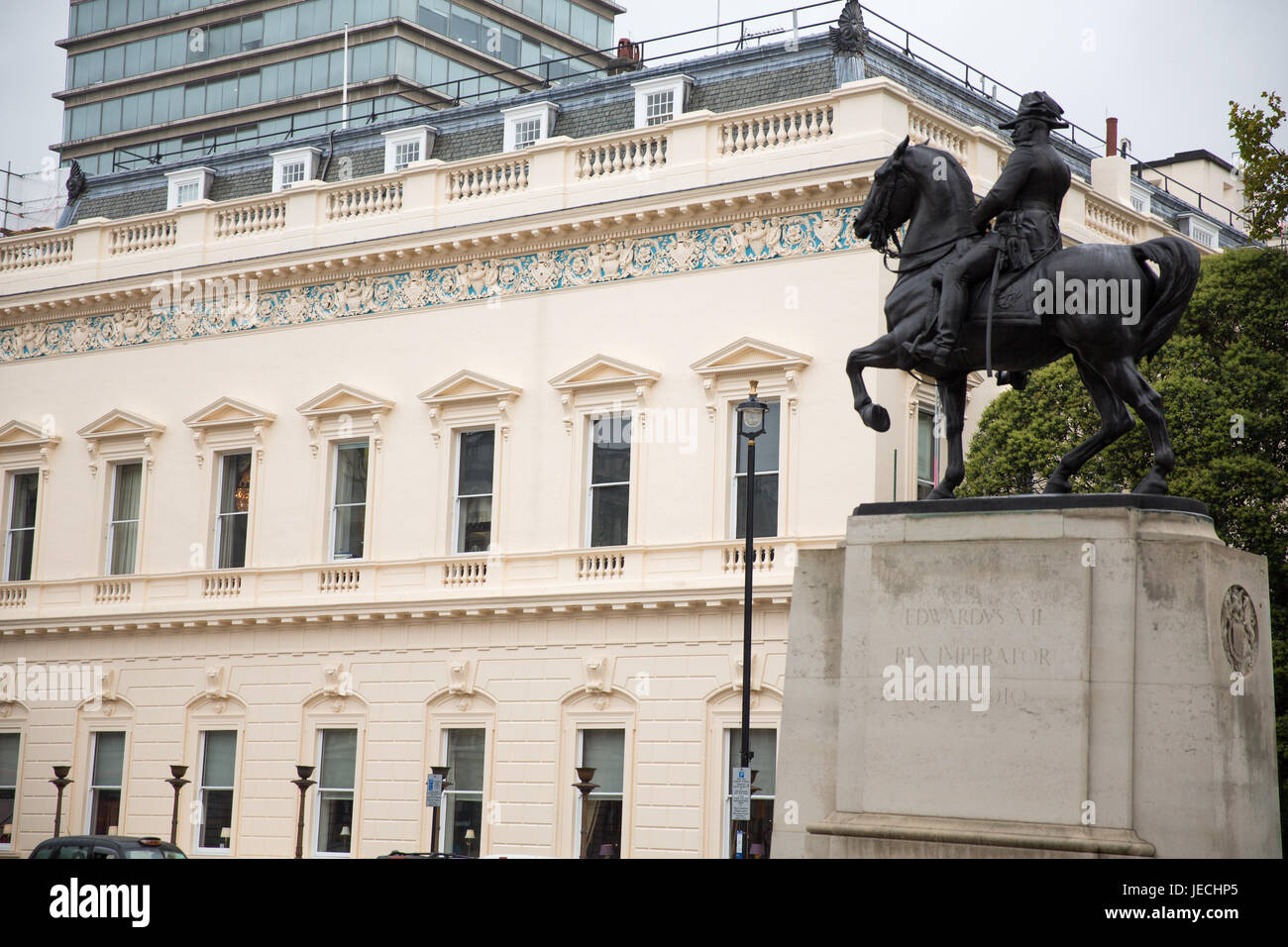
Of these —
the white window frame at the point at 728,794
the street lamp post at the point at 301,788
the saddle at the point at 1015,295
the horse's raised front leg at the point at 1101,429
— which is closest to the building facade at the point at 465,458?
the white window frame at the point at 728,794

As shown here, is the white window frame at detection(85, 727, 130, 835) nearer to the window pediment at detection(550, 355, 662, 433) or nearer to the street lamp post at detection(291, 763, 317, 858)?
the street lamp post at detection(291, 763, 317, 858)

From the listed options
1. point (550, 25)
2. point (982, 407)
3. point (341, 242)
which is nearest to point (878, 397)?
point (982, 407)

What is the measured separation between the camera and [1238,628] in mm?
13078

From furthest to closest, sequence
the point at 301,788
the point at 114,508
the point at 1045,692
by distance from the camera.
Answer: the point at 114,508 < the point at 301,788 < the point at 1045,692

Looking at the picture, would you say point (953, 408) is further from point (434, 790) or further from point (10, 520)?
point (10, 520)

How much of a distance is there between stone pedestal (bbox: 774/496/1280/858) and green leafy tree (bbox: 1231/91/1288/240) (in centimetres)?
1018

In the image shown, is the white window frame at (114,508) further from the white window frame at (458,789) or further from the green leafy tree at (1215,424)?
the green leafy tree at (1215,424)

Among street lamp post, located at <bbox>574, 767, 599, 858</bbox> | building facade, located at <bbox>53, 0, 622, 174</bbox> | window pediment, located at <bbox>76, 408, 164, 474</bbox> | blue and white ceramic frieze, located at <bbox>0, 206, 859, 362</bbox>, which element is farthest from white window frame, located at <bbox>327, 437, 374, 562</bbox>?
building facade, located at <bbox>53, 0, 622, 174</bbox>

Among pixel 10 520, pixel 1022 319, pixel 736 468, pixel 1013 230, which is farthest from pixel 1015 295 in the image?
pixel 10 520

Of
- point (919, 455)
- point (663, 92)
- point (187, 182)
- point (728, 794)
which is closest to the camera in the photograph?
point (728, 794)

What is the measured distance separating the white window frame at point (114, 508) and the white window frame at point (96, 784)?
3.22 meters

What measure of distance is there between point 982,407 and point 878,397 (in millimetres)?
2954

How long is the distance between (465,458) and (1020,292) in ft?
67.9

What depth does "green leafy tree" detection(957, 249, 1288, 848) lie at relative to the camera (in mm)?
25688
